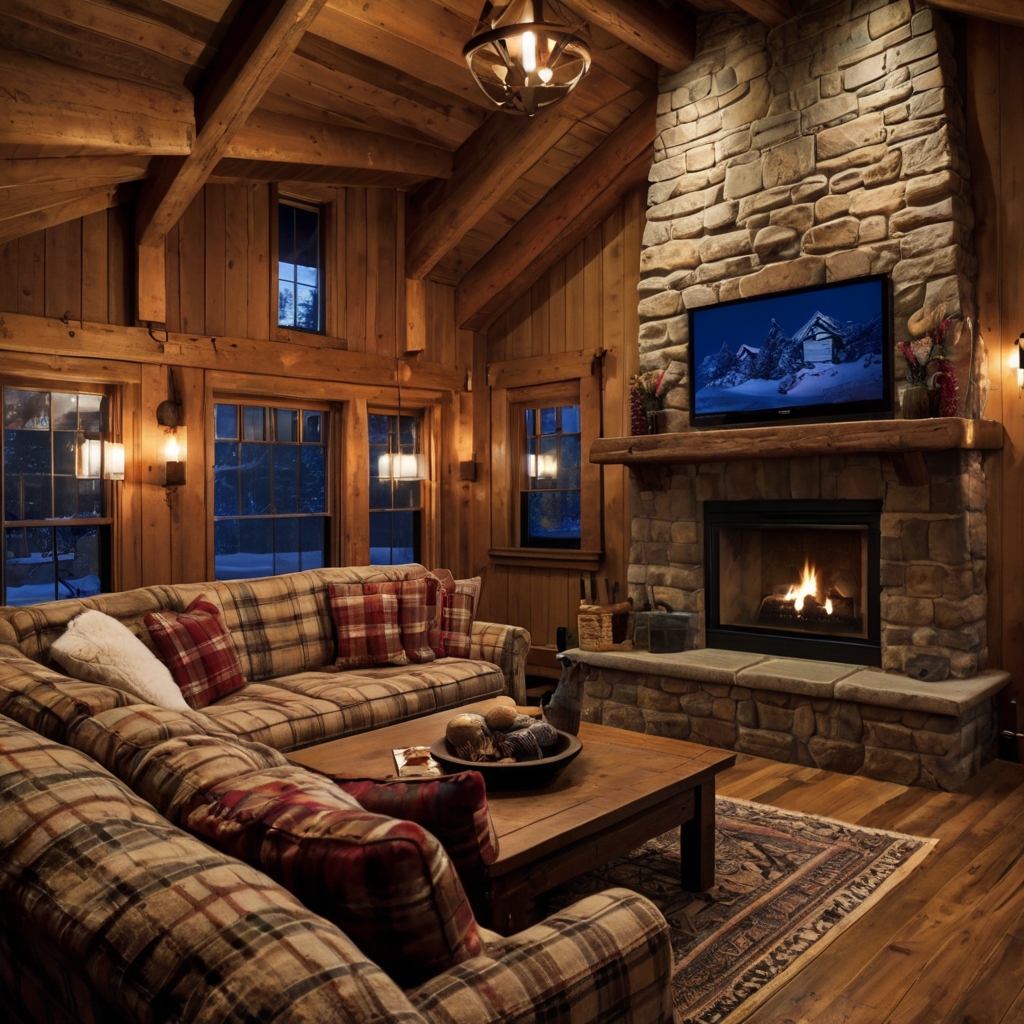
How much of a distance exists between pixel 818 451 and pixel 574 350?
232 centimetres

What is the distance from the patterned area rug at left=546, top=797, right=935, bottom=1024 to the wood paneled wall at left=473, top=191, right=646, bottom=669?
2642 millimetres

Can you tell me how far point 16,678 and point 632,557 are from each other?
3.80m

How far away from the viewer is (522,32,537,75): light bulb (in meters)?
2.91

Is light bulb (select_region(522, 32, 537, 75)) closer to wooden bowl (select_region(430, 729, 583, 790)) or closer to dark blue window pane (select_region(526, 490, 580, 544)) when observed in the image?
wooden bowl (select_region(430, 729, 583, 790))

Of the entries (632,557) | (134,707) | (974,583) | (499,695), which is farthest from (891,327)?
(134,707)

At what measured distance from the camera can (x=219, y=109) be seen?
13.6 feet

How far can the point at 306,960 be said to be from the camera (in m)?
1.03

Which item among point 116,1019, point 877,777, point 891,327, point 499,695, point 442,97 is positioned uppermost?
point 442,97

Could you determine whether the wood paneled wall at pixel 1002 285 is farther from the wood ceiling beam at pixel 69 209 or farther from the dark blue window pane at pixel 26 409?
the dark blue window pane at pixel 26 409

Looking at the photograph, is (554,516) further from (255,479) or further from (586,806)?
(586,806)

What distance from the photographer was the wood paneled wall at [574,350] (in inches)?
236

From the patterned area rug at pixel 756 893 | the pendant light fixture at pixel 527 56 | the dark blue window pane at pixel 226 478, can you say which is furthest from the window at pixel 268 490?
the patterned area rug at pixel 756 893

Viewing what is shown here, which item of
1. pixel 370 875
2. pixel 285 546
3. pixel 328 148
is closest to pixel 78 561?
pixel 285 546

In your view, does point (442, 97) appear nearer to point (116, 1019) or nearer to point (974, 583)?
point (974, 583)
